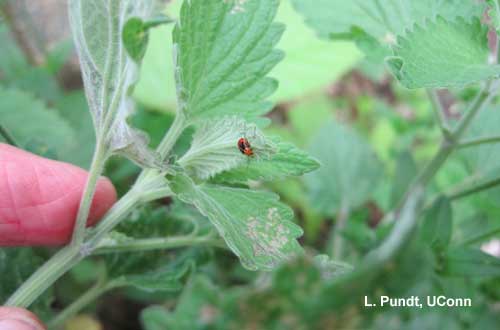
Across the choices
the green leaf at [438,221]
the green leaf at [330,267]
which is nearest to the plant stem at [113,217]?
the green leaf at [330,267]

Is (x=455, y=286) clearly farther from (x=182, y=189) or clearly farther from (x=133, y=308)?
(x=133, y=308)

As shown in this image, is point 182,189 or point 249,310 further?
point 182,189

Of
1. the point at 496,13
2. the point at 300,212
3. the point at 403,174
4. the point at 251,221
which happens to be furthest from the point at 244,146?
the point at 300,212

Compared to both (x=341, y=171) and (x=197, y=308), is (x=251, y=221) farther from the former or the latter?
(x=341, y=171)

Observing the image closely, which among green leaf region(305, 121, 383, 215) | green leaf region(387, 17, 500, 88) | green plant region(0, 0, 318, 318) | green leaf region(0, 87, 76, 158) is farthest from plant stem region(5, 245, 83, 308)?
green leaf region(305, 121, 383, 215)

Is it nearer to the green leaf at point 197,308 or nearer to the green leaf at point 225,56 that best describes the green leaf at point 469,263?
the green leaf at point 225,56

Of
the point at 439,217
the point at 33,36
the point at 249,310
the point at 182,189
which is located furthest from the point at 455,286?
the point at 33,36
